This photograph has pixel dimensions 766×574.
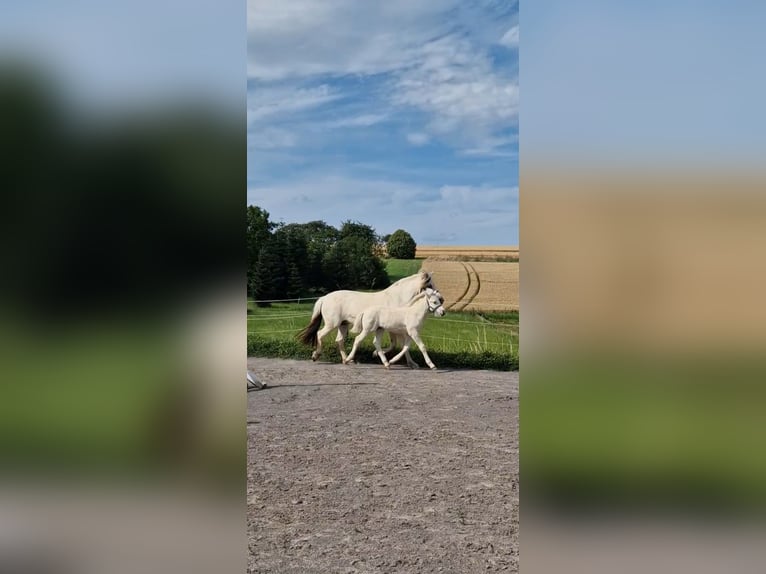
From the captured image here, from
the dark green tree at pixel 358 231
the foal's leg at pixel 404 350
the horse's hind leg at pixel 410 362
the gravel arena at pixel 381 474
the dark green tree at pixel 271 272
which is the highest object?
the dark green tree at pixel 358 231

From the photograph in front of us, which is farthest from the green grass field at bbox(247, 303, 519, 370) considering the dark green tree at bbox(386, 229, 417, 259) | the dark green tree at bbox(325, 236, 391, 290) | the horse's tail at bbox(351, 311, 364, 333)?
the dark green tree at bbox(386, 229, 417, 259)

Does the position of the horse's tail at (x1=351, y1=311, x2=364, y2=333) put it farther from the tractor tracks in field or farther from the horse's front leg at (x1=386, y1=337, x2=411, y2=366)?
the tractor tracks in field

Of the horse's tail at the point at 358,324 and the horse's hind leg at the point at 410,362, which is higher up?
the horse's tail at the point at 358,324

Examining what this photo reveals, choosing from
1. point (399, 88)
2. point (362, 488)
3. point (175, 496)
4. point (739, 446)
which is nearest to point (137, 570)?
point (175, 496)

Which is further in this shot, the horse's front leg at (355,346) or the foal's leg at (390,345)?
the foal's leg at (390,345)

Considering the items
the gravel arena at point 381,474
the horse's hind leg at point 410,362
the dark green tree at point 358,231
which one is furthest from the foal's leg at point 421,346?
the dark green tree at point 358,231

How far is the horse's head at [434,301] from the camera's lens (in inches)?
250

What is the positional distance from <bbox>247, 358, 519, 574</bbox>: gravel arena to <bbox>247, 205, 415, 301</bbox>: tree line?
0.97 m

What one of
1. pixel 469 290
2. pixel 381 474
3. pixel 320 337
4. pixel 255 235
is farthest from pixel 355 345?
pixel 381 474

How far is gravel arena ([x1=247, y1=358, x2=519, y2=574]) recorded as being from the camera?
98.7 inches

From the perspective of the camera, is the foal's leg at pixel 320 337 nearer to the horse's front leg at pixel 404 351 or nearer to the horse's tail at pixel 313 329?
the horse's tail at pixel 313 329

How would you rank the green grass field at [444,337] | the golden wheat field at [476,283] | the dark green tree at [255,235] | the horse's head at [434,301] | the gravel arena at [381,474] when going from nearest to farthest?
the gravel arena at [381,474] → the dark green tree at [255,235] → the golden wheat field at [476,283] → the horse's head at [434,301] → the green grass field at [444,337]

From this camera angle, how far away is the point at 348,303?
657 centimetres

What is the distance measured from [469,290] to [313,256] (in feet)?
5.32
